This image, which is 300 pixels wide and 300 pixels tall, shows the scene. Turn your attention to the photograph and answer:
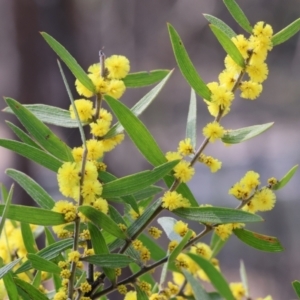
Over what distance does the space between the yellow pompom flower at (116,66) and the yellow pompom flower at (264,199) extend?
0.36 feet

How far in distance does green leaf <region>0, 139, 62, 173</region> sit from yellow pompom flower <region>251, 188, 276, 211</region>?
12 centimetres

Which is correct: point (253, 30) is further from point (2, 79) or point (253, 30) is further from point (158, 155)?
point (2, 79)

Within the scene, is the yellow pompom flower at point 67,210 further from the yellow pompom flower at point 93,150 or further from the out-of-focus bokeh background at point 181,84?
the out-of-focus bokeh background at point 181,84

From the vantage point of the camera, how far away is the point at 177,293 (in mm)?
363

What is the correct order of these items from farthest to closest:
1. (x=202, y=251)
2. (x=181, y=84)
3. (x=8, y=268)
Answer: (x=181, y=84), (x=202, y=251), (x=8, y=268)

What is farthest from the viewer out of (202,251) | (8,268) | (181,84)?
(181,84)

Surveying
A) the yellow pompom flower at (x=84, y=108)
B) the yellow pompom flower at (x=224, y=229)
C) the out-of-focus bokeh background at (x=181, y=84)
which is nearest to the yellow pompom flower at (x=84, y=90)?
the yellow pompom flower at (x=84, y=108)

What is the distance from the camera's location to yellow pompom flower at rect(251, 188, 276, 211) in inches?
11.3

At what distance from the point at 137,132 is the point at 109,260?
72 millimetres

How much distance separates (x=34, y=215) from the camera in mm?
254

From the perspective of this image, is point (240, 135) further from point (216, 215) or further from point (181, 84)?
point (181, 84)

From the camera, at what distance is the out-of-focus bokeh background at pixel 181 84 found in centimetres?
152

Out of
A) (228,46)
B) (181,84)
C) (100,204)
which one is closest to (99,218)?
(100,204)

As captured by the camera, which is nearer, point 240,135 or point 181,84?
point 240,135
